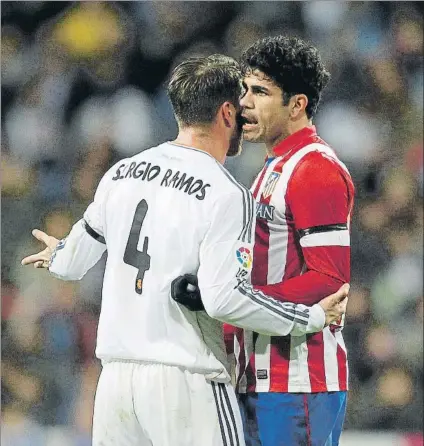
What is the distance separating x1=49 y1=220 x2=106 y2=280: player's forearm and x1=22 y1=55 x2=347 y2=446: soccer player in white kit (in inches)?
6.6

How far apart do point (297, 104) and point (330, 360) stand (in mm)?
774

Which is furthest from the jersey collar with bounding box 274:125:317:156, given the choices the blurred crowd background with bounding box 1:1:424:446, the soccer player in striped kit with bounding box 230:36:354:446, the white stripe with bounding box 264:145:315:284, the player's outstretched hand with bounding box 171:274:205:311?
the blurred crowd background with bounding box 1:1:424:446

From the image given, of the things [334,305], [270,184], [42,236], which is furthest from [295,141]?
[42,236]

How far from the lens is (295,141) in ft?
9.12

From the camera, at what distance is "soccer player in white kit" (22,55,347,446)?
2377mm

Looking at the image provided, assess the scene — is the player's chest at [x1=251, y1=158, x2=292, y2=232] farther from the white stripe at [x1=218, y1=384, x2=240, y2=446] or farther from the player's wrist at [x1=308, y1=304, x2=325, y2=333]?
the white stripe at [x1=218, y1=384, x2=240, y2=446]

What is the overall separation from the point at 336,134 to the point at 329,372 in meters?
2.90

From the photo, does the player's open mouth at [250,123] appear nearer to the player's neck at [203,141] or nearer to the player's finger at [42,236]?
the player's neck at [203,141]

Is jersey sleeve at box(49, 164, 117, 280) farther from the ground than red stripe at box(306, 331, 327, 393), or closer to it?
farther from the ground

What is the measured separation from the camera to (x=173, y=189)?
2453mm

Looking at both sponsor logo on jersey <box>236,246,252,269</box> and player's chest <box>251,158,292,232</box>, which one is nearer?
sponsor logo on jersey <box>236,246,252,269</box>

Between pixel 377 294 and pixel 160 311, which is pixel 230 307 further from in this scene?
pixel 377 294

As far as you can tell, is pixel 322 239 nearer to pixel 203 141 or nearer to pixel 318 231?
pixel 318 231

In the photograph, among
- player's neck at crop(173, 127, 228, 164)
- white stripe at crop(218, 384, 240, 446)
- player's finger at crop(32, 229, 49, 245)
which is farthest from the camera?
player's finger at crop(32, 229, 49, 245)
